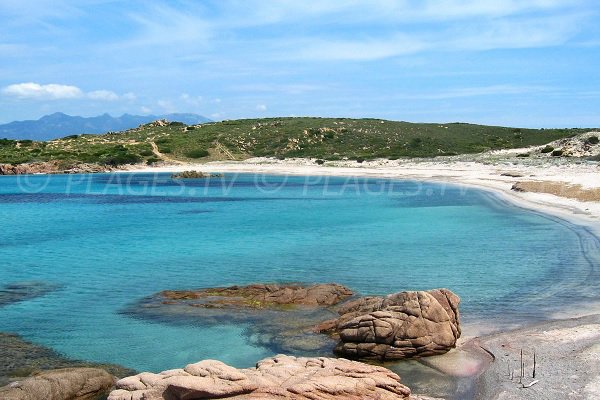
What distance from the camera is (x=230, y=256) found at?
26375 millimetres

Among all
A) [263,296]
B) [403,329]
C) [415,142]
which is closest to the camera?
[403,329]

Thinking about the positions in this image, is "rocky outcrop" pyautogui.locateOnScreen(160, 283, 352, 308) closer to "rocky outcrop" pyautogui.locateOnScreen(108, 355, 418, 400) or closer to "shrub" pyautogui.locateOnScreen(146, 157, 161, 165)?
"rocky outcrop" pyautogui.locateOnScreen(108, 355, 418, 400)

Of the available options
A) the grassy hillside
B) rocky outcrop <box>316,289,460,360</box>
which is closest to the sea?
rocky outcrop <box>316,289,460,360</box>

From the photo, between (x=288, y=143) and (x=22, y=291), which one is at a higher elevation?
(x=288, y=143)

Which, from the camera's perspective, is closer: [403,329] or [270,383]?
[270,383]

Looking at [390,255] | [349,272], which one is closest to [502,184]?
[390,255]

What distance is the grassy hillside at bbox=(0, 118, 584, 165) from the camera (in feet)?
339

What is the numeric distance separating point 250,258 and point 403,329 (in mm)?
13306

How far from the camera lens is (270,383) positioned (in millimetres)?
9859

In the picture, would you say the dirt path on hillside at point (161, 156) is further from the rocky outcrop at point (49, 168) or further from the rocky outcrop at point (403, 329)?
the rocky outcrop at point (403, 329)

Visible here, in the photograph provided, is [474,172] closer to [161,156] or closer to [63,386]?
[161,156]

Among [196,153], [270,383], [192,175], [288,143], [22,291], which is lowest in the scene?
[22,291]

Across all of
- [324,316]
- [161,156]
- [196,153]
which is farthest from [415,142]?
[324,316]

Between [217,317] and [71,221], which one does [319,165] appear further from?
[217,317]
